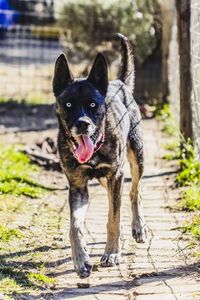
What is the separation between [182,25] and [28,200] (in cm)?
252

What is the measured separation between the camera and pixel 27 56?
18906 millimetres

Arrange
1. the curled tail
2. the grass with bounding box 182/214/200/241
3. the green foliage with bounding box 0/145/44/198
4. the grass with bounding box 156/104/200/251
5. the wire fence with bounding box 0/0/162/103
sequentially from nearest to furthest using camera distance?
the grass with bounding box 182/214/200/241, the grass with bounding box 156/104/200/251, the curled tail, the green foliage with bounding box 0/145/44/198, the wire fence with bounding box 0/0/162/103

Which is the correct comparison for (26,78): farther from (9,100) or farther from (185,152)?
(185,152)

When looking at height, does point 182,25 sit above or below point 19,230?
above

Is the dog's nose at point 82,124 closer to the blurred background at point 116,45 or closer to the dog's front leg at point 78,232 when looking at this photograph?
the dog's front leg at point 78,232

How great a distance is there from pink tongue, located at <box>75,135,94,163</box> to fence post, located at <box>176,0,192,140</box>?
2920 millimetres

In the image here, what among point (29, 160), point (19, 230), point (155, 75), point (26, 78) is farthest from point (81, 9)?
point (19, 230)

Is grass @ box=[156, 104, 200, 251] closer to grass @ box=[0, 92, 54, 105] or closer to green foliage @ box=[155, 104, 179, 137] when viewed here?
green foliage @ box=[155, 104, 179, 137]

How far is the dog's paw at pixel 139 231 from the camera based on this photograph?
5.82 metres

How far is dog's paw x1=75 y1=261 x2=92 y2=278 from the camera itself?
15.7 ft

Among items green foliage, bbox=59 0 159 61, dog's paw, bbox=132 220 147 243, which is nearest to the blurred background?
green foliage, bbox=59 0 159 61

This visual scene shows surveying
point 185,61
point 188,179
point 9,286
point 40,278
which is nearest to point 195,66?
point 185,61

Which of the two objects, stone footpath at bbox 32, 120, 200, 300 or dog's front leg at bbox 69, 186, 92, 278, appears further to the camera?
dog's front leg at bbox 69, 186, 92, 278

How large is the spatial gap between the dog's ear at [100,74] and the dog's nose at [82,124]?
21.1 inches
